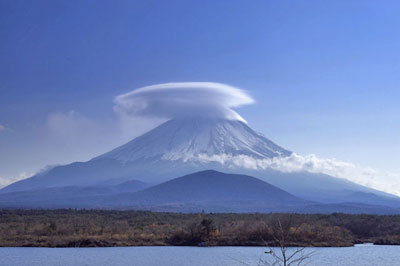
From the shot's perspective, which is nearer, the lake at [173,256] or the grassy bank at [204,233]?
the lake at [173,256]

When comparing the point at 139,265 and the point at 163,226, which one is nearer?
the point at 139,265

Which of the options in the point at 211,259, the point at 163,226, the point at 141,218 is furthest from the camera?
the point at 141,218

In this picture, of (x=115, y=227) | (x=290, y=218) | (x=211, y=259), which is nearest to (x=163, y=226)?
(x=115, y=227)

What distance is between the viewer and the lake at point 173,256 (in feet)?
134

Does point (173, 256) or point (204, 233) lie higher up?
point (204, 233)

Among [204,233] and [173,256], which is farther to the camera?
[204,233]

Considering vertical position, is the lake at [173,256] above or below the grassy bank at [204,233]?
below

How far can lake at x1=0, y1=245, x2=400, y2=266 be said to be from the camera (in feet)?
134

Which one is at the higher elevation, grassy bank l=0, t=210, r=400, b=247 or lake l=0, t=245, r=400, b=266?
grassy bank l=0, t=210, r=400, b=247

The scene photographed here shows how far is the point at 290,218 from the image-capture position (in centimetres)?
6031

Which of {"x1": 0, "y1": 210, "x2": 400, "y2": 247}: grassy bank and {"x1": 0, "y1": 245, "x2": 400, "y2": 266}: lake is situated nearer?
{"x1": 0, "y1": 245, "x2": 400, "y2": 266}: lake

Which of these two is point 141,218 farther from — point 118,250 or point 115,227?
point 118,250

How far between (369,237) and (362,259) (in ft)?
Result: 73.7

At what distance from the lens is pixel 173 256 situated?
45.5 meters
